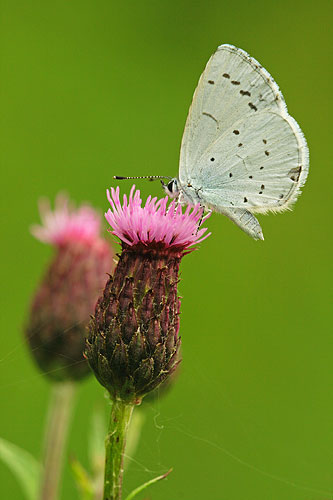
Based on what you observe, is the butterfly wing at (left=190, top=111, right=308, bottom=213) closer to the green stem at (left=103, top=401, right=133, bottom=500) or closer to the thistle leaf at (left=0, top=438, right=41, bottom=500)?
the green stem at (left=103, top=401, right=133, bottom=500)

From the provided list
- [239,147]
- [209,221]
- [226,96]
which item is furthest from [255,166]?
[209,221]

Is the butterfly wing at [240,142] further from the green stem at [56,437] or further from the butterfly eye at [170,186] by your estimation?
the green stem at [56,437]

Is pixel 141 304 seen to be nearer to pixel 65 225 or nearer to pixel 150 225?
pixel 150 225

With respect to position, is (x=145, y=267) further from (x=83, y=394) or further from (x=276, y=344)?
(x=276, y=344)

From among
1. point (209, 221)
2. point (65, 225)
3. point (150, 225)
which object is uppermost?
point (209, 221)

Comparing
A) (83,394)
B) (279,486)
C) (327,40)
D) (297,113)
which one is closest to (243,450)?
(279,486)

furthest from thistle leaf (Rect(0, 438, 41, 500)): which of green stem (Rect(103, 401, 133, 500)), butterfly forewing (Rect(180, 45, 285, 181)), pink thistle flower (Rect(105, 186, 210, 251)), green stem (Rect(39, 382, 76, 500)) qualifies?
butterfly forewing (Rect(180, 45, 285, 181))

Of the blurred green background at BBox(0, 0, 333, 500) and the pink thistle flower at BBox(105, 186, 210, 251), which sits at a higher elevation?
the blurred green background at BBox(0, 0, 333, 500)
